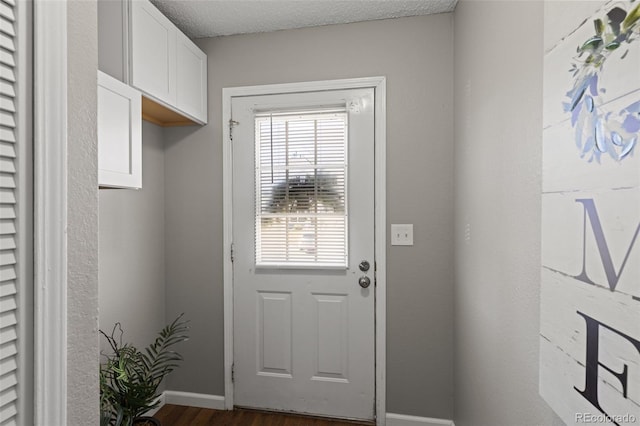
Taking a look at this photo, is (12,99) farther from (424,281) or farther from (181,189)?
(424,281)

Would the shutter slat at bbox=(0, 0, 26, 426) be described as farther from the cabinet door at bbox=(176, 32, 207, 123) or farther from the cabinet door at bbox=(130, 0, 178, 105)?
the cabinet door at bbox=(176, 32, 207, 123)

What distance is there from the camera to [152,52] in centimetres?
176

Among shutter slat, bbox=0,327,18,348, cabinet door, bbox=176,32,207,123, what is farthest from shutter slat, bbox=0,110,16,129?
cabinet door, bbox=176,32,207,123

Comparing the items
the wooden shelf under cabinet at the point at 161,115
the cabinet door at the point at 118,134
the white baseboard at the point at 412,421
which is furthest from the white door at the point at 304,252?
the cabinet door at the point at 118,134

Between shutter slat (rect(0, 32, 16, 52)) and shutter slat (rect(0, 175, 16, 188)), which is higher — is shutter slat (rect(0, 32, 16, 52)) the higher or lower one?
the higher one

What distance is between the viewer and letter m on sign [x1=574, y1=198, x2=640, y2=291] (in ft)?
2.04

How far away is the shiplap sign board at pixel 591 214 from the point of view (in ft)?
1.97

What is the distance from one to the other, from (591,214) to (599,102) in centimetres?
21

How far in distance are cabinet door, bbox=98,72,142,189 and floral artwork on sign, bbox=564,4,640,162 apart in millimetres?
1567

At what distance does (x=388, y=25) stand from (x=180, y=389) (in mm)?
2653

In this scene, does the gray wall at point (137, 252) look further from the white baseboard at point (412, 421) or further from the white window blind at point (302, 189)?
the white baseboard at point (412, 421)

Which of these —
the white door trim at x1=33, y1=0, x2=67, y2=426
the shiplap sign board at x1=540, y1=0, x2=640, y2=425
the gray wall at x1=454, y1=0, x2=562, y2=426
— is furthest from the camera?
the gray wall at x1=454, y1=0, x2=562, y2=426

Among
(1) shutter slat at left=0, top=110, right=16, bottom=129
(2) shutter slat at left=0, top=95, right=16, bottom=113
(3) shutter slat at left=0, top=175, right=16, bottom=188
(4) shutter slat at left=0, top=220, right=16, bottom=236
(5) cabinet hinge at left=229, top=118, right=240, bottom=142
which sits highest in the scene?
(5) cabinet hinge at left=229, top=118, right=240, bottom=142

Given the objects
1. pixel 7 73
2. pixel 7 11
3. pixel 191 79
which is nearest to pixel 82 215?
pixel 7 73
